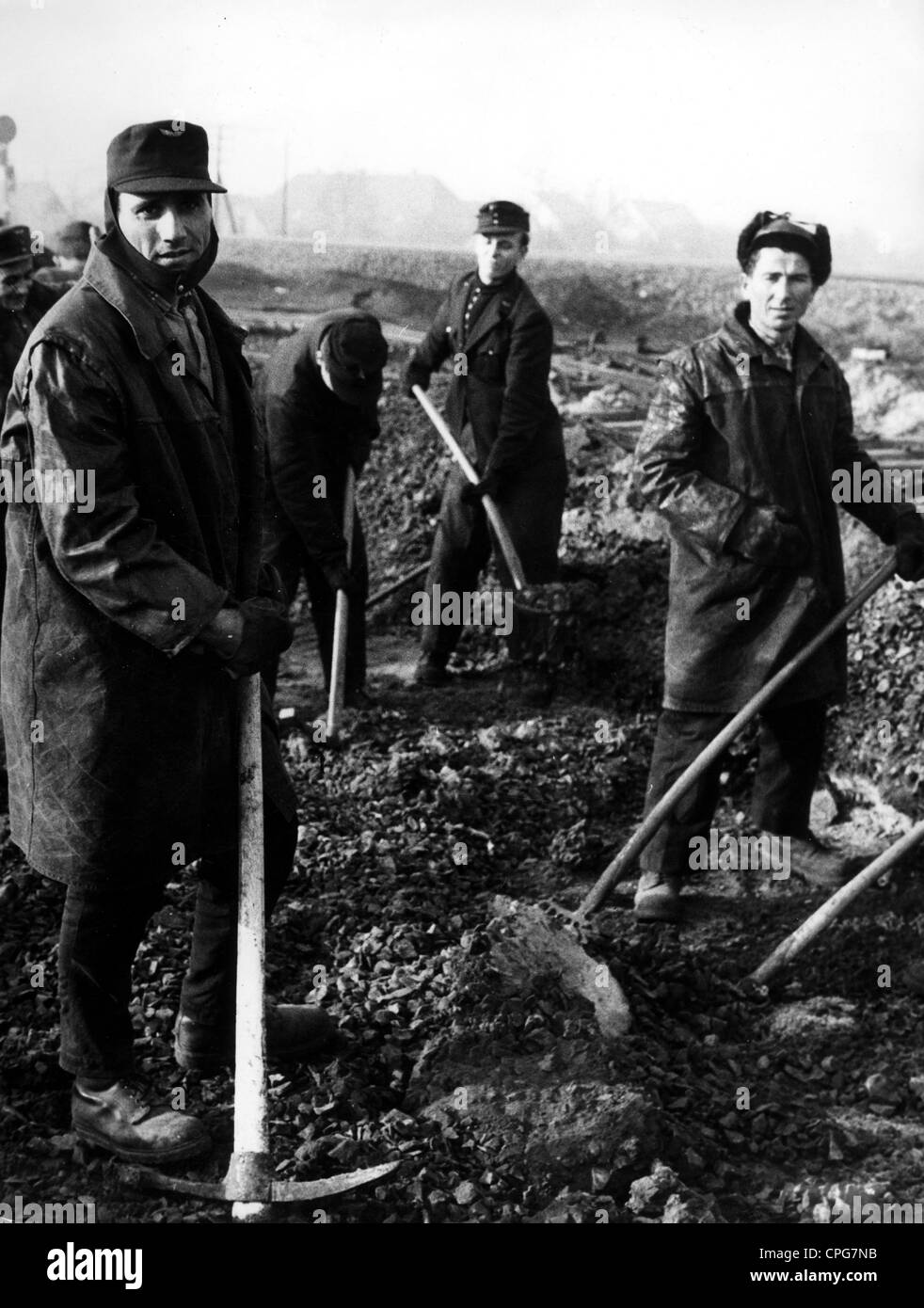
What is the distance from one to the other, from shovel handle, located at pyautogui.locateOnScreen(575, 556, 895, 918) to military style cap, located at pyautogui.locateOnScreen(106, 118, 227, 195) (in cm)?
239

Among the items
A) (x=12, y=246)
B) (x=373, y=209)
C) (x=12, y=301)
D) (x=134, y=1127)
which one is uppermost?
(x=373, y=209)

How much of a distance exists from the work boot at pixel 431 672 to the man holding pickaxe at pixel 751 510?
240cm

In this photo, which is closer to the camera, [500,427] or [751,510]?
[751,510]

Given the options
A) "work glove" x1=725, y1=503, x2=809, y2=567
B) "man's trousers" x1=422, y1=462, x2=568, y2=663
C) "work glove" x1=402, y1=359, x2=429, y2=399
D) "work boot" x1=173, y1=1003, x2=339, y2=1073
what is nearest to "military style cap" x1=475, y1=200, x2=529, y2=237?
"work glove" x1=402, y1=359, x2=429, y2=399

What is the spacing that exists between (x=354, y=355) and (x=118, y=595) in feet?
9.47

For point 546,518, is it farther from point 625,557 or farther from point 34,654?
point 34,654

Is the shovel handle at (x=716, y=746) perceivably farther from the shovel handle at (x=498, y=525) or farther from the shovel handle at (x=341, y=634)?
the shovel handle at (x=498, y=525)

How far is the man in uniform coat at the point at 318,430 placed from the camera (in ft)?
18.0

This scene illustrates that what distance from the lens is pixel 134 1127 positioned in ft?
10.1

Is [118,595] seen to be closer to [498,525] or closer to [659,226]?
[498,525]

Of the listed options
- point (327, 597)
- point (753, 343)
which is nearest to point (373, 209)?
point (327, 597)

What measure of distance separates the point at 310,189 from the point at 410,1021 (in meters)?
31.0

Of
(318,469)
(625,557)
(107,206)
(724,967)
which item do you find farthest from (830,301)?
(107,206)

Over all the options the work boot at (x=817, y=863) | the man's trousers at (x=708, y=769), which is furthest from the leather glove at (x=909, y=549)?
the work boot at (x=817, y=863)
